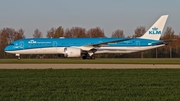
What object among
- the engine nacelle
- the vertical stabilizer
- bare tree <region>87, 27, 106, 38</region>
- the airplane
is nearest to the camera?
the engine nacelle

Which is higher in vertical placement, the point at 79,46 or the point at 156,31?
the point at 156,31

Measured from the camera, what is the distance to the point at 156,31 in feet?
183

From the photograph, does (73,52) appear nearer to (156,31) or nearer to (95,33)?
(156,31)

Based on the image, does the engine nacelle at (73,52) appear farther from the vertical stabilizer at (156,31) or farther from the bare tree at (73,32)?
the bare tree at (73,32)

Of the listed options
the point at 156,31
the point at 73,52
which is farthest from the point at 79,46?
the point at 156,31

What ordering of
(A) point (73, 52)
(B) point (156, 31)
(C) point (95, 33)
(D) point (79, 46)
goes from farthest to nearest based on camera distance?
(C) point (95, 33) → (B) point (156, 31) → (D) point (79, 46) → (A) point (73, 52)

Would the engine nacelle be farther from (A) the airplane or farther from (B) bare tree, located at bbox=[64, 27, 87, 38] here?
(B) bare tree, located at bbox=[64, 27, 87, 38]

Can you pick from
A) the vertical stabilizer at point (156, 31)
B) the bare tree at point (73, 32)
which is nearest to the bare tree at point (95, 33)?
the bare tree at point (73, 32)

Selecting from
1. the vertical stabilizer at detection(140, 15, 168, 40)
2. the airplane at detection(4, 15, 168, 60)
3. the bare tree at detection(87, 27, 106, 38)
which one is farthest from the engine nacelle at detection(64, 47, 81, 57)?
the bare tree at detection(87, 27, 106, 38)

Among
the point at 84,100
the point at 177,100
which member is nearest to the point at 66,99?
the point at 84,100

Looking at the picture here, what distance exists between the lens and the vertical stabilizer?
182 ft

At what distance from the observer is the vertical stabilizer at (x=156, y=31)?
182 feet

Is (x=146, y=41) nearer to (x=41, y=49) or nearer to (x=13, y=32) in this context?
(x=41, y=49)

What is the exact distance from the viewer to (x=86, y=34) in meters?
99.6
